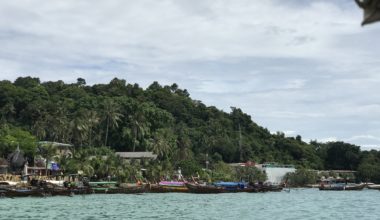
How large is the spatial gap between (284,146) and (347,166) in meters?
22.6

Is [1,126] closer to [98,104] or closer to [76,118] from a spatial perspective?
[76,118]

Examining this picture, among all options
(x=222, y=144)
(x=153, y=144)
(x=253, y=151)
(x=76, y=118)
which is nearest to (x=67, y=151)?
(x=76, y=118)

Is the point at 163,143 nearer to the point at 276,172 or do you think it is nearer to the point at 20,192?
the point at 276,172

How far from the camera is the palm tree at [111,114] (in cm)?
12094

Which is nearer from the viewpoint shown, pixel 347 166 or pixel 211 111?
pixel 211 111

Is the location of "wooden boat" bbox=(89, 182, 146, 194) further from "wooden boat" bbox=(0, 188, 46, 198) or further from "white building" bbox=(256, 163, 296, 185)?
"white building" bbox=(256, 163, 296, 185)

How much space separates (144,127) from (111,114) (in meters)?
9.63

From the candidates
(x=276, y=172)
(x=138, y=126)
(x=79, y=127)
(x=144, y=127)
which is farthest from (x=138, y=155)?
(x=276, y=172)

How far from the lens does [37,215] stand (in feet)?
135

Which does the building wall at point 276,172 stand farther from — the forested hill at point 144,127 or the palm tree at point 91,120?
the palm tree at point 91,120

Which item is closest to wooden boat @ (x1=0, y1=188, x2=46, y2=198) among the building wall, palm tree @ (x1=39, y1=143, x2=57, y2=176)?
palm tree @ (x1=39, y1=143, x2=57, y2=176)

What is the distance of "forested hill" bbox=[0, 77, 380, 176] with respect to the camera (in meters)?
117

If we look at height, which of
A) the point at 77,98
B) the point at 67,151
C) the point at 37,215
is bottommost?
the point at 37,215

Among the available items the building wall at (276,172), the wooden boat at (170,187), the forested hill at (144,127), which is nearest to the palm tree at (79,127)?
the forested hill at (144,127)
